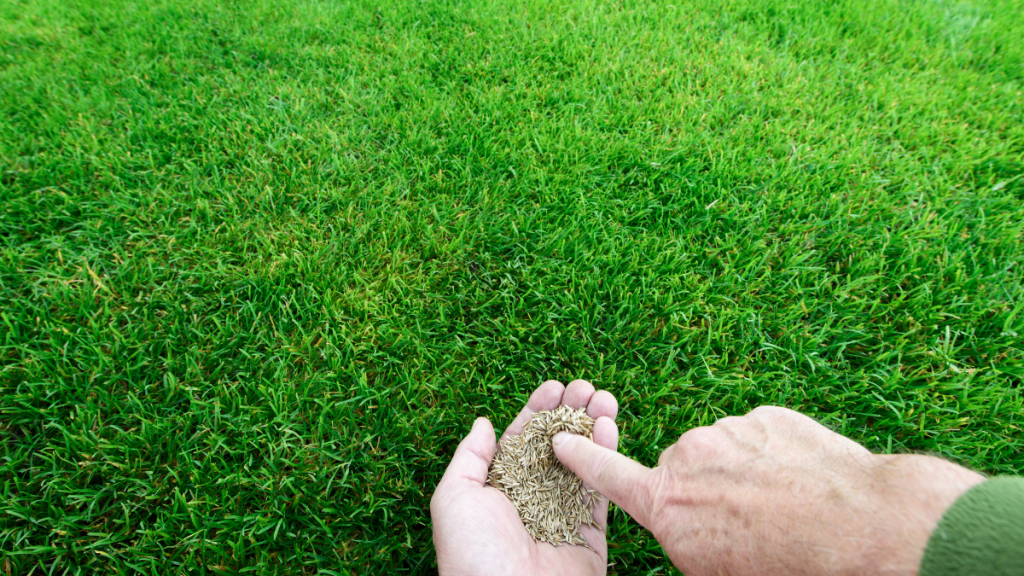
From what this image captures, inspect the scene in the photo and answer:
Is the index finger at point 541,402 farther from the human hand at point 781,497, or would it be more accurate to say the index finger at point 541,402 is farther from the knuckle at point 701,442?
the knuckle at point 701,442

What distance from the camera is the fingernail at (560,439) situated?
58.5 inches

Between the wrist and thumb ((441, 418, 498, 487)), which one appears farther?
thumb ((441, 418, 498, 487))

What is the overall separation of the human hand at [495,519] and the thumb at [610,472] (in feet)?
0.42

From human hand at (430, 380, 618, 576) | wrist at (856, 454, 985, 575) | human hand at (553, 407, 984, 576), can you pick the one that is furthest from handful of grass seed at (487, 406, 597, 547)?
wrist at (856, 454, 985, 575)

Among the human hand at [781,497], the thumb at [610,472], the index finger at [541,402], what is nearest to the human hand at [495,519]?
the index finger at [541,402]

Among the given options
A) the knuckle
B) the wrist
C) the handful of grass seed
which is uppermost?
the wrist

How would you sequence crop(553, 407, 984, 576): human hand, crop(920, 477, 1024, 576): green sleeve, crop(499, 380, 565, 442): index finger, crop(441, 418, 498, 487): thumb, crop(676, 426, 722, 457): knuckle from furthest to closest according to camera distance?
crop(499, 380, 565, 442): index finger, crop(441, 418, 498, 487): thumb, crop(676, 426, 722, 457): knuckle, crop(553, 407, 984, 576): human hand, crop(920, 477, 1024, 576): green sleeve

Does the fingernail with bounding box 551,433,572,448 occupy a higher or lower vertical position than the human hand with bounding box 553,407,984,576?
lower

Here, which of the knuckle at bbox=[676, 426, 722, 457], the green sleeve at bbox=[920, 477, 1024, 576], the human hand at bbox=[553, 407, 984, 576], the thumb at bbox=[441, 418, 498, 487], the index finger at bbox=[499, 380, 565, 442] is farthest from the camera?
the index finger at bbox=[499, 380, 565, 442]

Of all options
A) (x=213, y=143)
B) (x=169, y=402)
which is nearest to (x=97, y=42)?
(x=213, y=143)

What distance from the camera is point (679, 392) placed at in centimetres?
179

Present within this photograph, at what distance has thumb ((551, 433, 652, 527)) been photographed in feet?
4.04

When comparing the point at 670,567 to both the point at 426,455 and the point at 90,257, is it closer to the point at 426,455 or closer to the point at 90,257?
the point at 426,455

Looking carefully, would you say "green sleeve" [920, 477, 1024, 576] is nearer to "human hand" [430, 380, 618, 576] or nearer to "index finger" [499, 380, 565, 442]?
"human hand" [430, 380, 618, 576]
